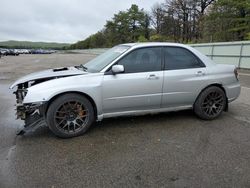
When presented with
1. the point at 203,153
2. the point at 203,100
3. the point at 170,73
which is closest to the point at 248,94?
the point at 203,100

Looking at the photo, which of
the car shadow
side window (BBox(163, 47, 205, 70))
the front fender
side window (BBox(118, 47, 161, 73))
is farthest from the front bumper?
side window (BBox(163, 47, 205, 70))

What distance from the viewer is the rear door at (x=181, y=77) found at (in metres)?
4.88

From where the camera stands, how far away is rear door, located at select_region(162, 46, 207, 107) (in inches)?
192

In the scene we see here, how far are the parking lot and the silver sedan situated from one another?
31 centimetres

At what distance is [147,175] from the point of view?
10.1 feet

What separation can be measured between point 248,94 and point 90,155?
648cm

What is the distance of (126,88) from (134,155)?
1.35 meters

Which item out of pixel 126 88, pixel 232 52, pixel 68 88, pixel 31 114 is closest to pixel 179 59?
pixel 126 88

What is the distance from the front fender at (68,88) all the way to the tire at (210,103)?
2.10 m

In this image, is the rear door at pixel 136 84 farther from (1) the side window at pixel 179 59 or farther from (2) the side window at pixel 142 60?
(1) the side window at pixel 179 59

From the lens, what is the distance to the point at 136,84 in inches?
181

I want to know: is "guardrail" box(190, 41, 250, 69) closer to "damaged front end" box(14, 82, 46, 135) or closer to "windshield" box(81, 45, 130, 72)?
"windshield" box(81, 45, 130, 72)

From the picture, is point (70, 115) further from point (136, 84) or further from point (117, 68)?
point (136, 84)

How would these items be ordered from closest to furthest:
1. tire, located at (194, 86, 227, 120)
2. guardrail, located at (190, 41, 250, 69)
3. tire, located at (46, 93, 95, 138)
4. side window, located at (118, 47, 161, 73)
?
tire, located at (46, 93, 95, 138) < side window, located at (118, 47, 161, 73) < tire, located at (194, 86, 227, 120) < guardrail, located at (190, 41, 250, 69)
